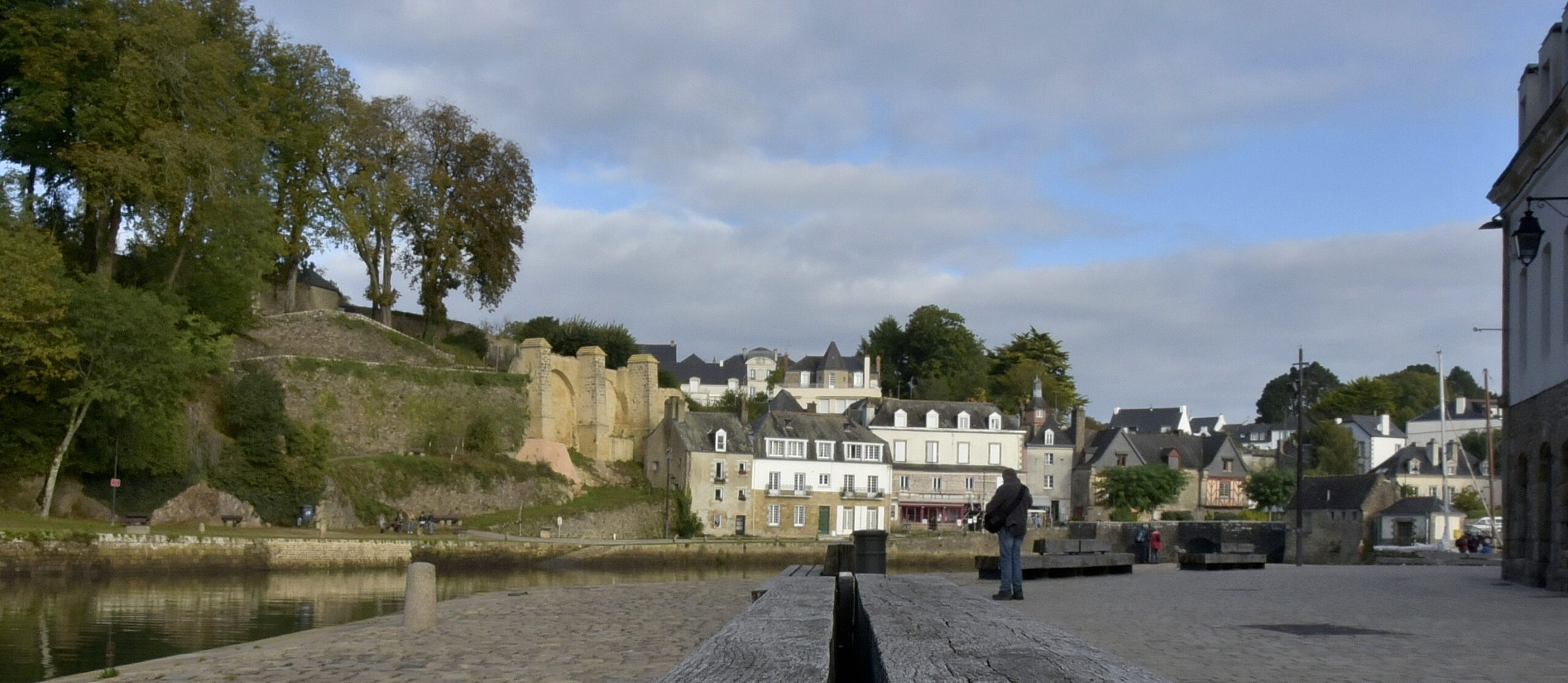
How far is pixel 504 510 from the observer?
5172cm

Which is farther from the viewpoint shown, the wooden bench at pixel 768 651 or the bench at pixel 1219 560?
the bench at pixel 1219 560

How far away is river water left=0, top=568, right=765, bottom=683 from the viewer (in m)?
15.0

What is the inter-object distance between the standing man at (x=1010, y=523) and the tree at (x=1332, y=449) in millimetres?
77716

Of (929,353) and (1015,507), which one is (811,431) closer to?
(929,353)

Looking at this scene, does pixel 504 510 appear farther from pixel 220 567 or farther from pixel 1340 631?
pixel 1340 631

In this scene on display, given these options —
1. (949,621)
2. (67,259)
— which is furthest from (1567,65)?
(67,259)

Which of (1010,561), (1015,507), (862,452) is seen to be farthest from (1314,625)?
(862,452)

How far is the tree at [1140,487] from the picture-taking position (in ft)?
235

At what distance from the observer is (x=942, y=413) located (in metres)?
70.9

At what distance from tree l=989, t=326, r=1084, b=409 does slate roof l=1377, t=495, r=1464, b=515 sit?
2449cm

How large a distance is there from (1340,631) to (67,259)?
38.1 meters

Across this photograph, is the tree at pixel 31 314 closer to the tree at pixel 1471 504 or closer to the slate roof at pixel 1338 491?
the slate roof at pixel 1338 491

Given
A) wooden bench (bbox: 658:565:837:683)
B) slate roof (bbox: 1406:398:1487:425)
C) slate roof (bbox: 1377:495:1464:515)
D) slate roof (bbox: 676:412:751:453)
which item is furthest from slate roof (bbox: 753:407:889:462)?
slate roof (bbox: 1406:398:1487:425)

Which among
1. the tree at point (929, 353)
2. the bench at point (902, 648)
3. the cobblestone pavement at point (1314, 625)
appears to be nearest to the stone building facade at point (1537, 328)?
the cobblestone pavement at point (1314, 625)
